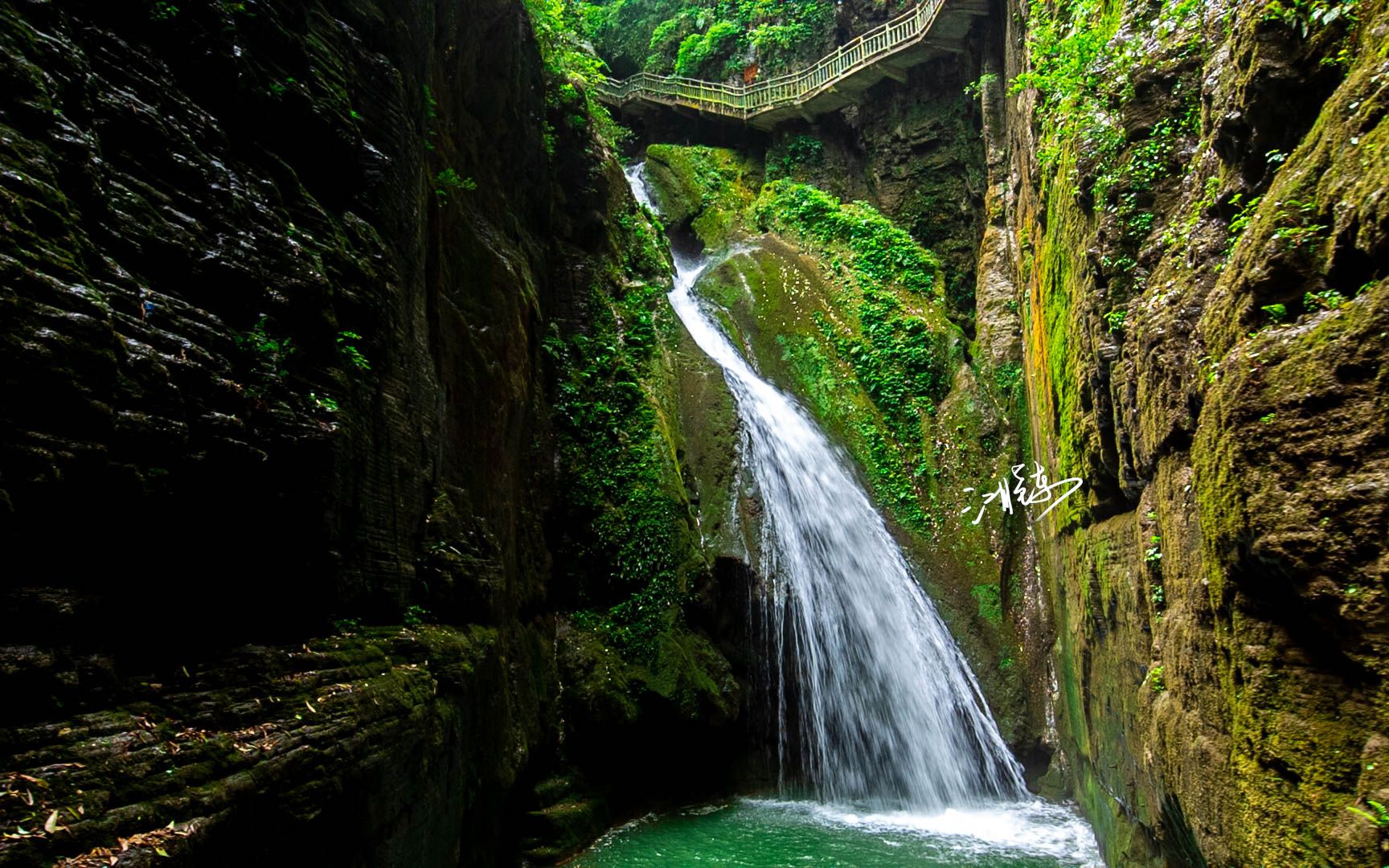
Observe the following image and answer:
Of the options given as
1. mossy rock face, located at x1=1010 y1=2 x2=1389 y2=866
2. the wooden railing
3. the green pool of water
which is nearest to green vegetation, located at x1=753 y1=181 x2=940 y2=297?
the wooden railing

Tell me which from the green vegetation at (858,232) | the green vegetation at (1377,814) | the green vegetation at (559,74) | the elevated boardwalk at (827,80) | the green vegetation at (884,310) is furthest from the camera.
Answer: the elevated boardwalk at (827,80)

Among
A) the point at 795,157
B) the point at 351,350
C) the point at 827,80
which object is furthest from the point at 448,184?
the point at 795,157

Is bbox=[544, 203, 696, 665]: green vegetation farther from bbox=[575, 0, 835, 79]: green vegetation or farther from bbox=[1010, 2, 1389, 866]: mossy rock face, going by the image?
bbox=[575, 0, 835, 79]: green vegetation

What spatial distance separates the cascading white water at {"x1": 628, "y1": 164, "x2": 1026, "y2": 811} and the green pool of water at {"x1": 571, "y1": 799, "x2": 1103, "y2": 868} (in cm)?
58

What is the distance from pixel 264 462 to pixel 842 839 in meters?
6.54

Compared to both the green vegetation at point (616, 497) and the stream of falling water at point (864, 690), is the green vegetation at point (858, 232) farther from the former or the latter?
the green vegetation at point (616, 497)

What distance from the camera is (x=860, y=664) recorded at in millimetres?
9773

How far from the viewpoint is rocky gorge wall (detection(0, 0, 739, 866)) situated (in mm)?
2568

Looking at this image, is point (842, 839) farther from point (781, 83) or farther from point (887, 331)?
point (781, 83)

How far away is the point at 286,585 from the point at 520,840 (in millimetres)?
4033

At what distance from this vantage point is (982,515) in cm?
1169

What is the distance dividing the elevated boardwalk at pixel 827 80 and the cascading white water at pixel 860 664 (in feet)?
36.7

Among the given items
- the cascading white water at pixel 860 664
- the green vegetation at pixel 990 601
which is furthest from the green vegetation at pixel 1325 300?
the green vegetation at pixel 990 601

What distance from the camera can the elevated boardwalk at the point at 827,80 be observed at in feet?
54.5
